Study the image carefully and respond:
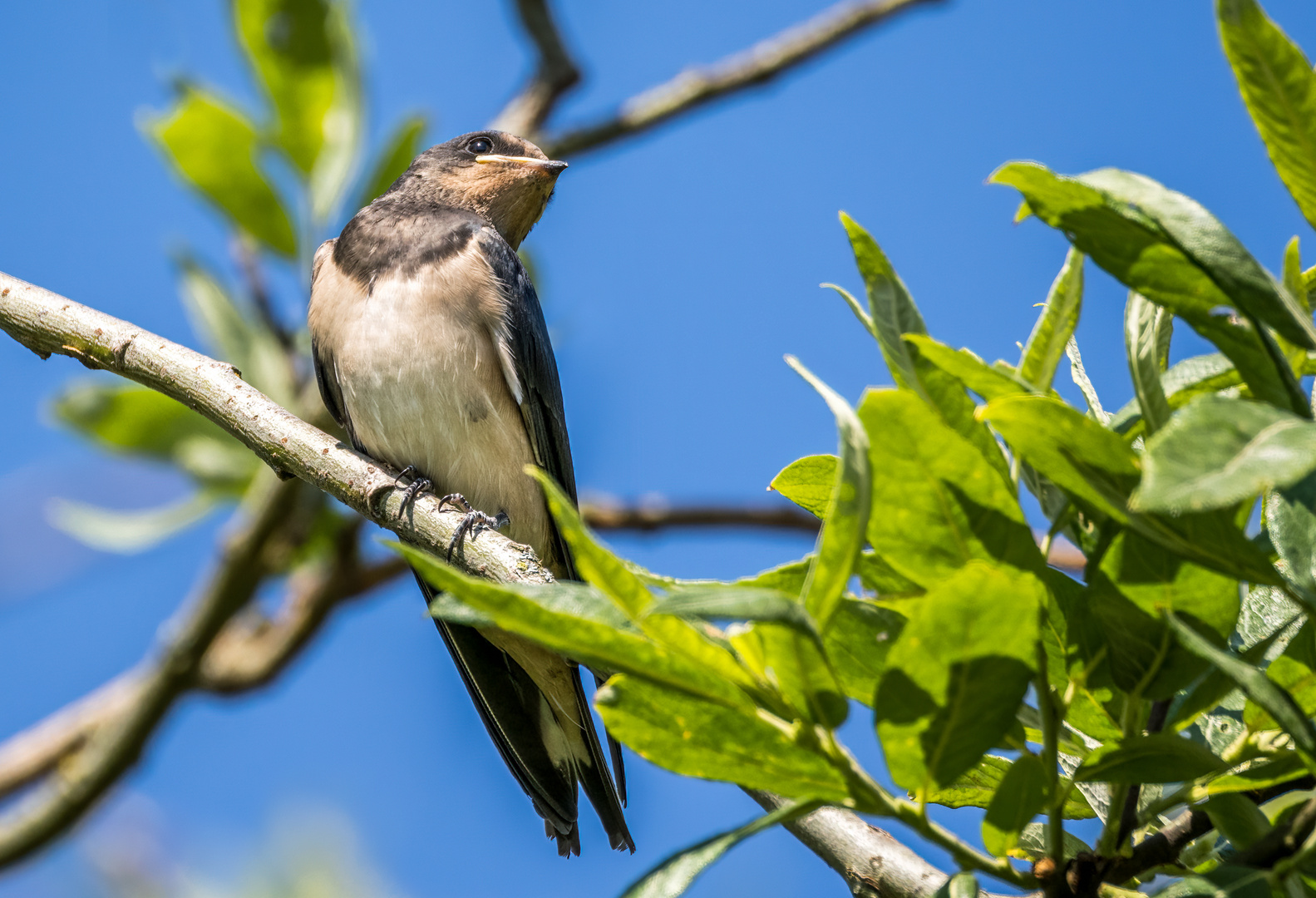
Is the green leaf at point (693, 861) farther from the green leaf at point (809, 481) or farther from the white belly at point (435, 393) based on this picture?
the white belly at point (435, 393)

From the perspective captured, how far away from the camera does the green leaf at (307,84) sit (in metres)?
6.83

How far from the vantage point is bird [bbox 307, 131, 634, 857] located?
4.42m

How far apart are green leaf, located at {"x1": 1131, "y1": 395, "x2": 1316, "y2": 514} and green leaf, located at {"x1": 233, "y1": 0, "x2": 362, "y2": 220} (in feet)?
20.3

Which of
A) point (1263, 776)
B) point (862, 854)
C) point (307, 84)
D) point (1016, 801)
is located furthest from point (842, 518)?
point (307, 84)

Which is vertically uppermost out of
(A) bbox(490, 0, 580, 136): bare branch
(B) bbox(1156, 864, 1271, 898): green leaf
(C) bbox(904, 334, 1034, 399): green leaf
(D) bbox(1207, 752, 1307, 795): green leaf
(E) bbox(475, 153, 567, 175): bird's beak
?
(A) bbox(490, 0, 580, 136): bare branch

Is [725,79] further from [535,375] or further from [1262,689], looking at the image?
[1262,689]

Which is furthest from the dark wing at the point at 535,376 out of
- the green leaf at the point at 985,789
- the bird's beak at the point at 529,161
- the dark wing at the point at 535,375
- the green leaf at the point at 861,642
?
the green leaf at the point at 861,642

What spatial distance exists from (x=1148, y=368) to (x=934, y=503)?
30 centimetres

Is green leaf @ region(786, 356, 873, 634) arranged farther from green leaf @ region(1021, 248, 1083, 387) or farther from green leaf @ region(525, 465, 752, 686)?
green leaf @ region(1021, 248, 1083, 387)

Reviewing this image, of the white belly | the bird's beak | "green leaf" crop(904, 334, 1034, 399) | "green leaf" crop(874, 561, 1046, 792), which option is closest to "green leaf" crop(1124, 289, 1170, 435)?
"green leaf" crop(904, 334, 1034, 399)

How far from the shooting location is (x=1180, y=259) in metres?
1.43

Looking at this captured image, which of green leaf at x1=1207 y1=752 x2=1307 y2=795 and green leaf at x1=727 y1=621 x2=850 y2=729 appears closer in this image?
green leaf at x1=727 y1=621 x2=850 y2=729

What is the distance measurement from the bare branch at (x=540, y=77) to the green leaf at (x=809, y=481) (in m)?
5.36

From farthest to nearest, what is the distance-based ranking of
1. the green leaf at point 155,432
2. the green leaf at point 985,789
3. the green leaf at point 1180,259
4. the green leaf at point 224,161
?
the green leaf at point 155,432 < the green leaf at point 224,161 < the green leaf at point 985,789 < the green leaf at point 1180,259
